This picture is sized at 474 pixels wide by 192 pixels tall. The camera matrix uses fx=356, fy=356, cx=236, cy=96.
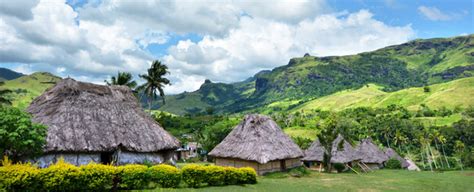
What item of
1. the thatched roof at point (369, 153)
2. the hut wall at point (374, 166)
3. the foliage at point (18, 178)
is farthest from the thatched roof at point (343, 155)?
the foliage at point (18, 178)

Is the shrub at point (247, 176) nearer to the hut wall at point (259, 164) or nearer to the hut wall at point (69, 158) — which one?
the hut wall at point (259, 164)

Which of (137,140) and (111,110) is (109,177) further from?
(111,110)

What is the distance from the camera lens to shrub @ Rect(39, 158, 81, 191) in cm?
1728

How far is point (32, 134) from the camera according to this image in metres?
18.8

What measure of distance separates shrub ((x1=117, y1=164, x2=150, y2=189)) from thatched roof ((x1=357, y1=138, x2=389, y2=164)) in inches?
1705

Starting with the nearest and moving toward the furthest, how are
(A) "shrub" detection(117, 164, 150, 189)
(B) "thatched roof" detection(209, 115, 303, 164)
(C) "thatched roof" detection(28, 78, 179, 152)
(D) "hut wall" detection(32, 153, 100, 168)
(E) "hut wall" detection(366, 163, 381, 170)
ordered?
(A) "shrub" detection(117, 164, 150, 189) < (D) "hut wall" detection(32, 153, 100, 168) < (C) "thatched roof" detection(28, 78, 179, 152) < (B) "thatched roof" detection(209, 115, 303, 164) < (E) "hut wall" detection(366, 163, 381, 170)

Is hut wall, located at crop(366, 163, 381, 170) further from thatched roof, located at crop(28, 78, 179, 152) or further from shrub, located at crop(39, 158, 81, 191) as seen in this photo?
shrub, located at crop(39, 158, 81, 191)

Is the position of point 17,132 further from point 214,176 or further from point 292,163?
point 292,163

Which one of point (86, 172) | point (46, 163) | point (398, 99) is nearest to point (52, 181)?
point (86, 172)

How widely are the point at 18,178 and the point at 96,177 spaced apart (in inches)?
137

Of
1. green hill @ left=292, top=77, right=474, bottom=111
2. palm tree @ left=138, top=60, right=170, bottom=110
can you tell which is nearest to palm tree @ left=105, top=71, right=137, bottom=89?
palm tree @ left=138, top=60, right=170, bottom=110

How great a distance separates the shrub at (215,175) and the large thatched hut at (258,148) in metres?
10.1

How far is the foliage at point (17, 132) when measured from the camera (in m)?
18.1

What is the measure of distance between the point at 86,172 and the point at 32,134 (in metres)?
3.62
